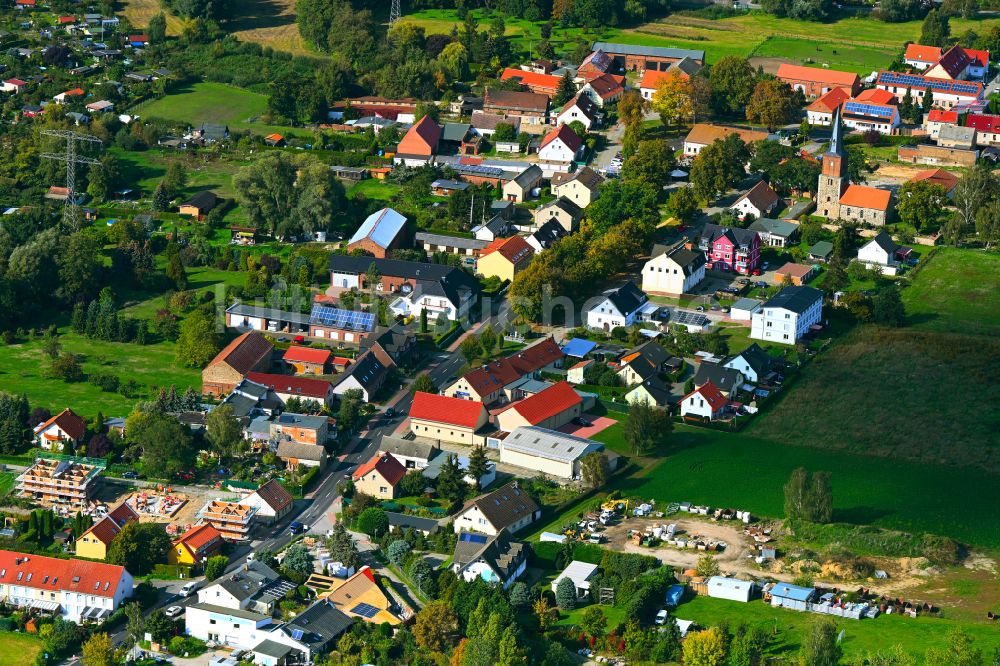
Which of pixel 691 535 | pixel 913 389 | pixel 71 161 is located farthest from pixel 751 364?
pixel 71 161

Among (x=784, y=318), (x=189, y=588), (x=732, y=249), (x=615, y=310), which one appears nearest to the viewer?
(x=189, y=588)

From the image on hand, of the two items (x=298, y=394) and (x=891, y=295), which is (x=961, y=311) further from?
(x=298, y=394)

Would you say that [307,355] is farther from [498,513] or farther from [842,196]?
[842,196]

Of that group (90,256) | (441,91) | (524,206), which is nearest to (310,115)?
(441,91)

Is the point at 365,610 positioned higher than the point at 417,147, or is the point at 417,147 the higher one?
the point at 417,147

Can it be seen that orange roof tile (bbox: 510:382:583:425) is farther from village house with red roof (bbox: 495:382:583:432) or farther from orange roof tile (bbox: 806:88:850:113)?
orange roof tile (bbox: 806:88:850:113)

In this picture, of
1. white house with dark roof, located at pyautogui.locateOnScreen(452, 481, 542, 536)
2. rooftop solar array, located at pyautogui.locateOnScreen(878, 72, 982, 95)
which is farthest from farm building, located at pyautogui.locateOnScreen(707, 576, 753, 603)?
rooftop solar array, located at pyautogui.locateOnScreen(878, 72, 982, 95)

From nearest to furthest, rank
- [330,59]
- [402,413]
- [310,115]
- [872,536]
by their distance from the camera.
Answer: [872,536] → [402,413] → [310,115] → [330,59]
